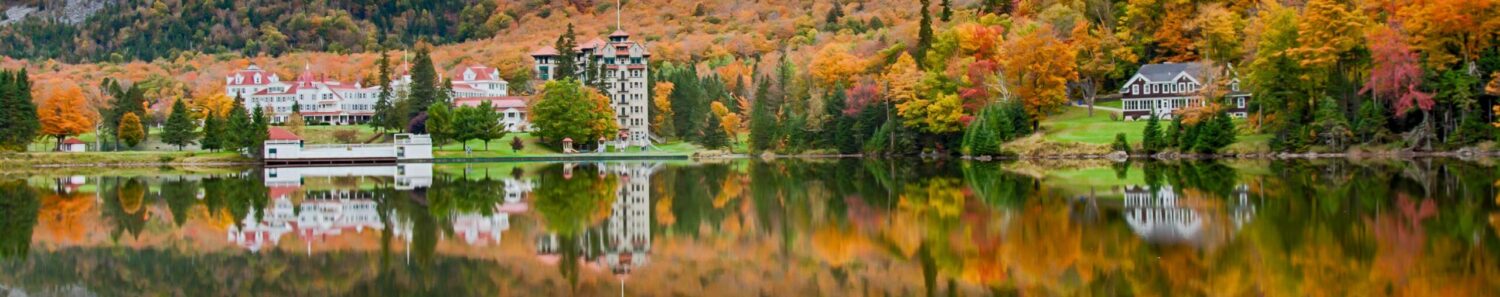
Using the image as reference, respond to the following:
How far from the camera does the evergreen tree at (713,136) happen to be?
106562mm

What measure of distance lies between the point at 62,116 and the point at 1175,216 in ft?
286

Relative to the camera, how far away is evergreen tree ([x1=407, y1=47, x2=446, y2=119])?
356 feet

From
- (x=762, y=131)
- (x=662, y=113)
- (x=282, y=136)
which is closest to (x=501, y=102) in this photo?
(x=662, y=113)

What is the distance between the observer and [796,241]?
85.4 ft

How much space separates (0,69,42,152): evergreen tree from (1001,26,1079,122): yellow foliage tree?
5525 centimetres

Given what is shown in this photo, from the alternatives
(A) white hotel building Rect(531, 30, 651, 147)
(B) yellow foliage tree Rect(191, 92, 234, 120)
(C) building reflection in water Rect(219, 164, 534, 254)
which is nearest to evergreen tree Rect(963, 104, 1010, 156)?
(A) white hotel building Rect(531, 30, 651, 147)

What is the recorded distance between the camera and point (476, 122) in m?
98.6

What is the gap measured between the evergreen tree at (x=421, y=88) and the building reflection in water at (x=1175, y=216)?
78915 mm

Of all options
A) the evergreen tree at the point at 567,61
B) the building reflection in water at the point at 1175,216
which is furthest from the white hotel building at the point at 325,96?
the building reflection in water at the point at 1175,216

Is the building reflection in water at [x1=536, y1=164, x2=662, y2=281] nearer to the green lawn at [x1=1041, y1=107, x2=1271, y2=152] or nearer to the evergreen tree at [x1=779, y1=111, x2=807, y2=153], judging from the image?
the green lawn at [x1=1041, y1=107, x2=1271, y2=152]

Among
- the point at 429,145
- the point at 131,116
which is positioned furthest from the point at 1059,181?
the point at 131,116

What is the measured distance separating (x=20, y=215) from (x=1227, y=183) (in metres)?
29.7

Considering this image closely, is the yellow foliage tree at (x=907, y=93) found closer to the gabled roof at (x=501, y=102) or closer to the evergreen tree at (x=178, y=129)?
the gabled roof at (x=501, y=102)

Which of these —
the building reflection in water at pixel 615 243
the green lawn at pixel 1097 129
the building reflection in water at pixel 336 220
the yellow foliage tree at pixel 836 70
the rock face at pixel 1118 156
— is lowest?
the building reflection in water at pixel 615 243
